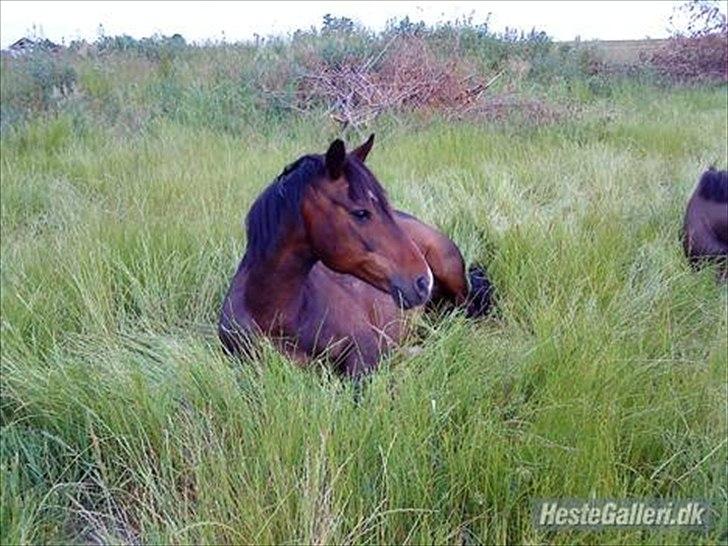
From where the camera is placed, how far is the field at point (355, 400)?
1510mm

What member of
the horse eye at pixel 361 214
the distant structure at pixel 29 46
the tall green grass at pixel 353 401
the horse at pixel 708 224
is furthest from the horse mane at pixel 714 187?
the distant structure at pixel 29 46

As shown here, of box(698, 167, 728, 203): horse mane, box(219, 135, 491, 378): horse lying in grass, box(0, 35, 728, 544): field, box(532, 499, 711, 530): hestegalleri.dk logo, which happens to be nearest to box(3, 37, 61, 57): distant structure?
box(0, 35, 728, 544): field

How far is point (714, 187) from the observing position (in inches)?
145

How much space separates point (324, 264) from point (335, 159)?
399 millimetres

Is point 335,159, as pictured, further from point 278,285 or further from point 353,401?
point 353,401

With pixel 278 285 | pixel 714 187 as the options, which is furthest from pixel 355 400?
pixel 714 187

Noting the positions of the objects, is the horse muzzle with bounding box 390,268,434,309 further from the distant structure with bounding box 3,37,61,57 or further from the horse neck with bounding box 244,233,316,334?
the distant structure with bounding box 3,37,61,57

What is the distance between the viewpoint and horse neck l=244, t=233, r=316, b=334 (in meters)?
2.22

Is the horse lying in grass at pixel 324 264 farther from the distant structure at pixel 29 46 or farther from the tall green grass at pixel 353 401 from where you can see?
the distant structure at pixel 29 46

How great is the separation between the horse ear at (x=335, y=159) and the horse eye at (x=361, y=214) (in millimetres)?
129

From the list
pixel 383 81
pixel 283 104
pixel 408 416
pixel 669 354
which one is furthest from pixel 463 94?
pixel 408 416

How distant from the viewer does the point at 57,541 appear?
5.04 ft

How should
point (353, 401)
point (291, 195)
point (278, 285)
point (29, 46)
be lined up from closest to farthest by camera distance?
point (353, 401), point (291, 195), point (278, 285), point (29, 46)

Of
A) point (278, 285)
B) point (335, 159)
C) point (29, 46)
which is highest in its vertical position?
point (29, 46)
